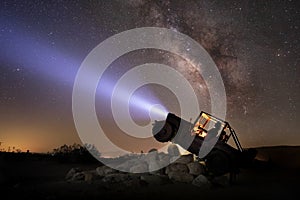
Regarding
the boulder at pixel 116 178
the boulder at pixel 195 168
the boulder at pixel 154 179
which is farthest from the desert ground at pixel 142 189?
the boulder at pixel 195 168

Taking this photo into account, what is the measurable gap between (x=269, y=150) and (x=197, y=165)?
14.4 m

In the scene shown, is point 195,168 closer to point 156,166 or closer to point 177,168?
point 177,168

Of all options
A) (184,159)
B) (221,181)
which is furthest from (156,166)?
(221,181)

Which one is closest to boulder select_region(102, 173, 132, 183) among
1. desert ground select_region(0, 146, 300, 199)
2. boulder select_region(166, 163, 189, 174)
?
desert ground select_region(0, 146, 300, 199)

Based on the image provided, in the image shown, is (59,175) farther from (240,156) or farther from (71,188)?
(240,156)

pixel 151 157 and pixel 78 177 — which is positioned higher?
pixel 151 157

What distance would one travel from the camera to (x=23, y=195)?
10234 millimetres

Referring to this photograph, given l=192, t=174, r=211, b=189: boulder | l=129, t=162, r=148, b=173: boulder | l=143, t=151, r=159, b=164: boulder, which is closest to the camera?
l=192, t=174, r=211, b=189: boulder

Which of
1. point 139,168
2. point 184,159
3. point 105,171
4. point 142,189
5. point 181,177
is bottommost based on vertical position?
point 142,189

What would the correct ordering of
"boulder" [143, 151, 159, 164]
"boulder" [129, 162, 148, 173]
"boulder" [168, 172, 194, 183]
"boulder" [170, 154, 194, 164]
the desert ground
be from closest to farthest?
the desert ground → "boulder" [168, 172, 194, 183] → "boulder" [129, 162, 148, 173] → "boulder" [170, 154, 194, 164] → "boulder" [143, 151, 159, 164]

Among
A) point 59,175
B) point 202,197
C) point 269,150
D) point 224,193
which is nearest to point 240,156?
point 224,193

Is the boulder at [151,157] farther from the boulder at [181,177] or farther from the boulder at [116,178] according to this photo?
the boulder at [116,178]

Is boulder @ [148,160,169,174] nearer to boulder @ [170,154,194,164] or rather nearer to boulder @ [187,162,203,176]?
boulder @ [170,154,194,164]

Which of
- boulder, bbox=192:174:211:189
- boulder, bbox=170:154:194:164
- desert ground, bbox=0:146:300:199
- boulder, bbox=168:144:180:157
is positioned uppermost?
boulder, bbox=168:144:180:157
